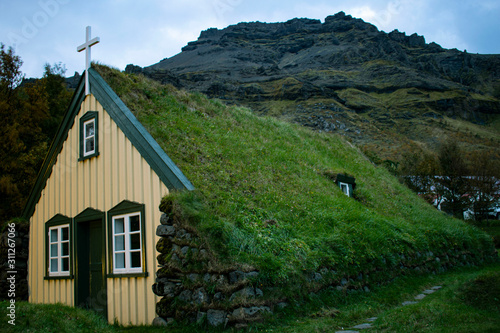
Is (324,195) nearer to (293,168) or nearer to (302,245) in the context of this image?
(293,168)

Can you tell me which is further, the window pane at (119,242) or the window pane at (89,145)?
the window pane at (89,145)

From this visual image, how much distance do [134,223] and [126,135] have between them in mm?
2143

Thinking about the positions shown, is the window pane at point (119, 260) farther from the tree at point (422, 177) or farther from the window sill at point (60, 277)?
the tree at point (422, 177)

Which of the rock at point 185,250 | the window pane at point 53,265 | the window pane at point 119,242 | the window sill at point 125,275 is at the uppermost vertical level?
the window pane at point 119,242

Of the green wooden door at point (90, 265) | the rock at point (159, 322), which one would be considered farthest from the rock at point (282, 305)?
the green wooden door at point (90, 265)

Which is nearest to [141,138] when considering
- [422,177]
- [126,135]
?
[126,135]

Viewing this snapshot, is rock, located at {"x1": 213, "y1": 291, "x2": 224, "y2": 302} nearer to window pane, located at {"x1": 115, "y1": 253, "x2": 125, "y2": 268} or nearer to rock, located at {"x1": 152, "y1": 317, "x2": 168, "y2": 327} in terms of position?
rock, located at {"x1": 152, "y1": 317, "x2": 168, "y2": 327}

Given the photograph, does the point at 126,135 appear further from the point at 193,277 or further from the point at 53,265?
the point at 53,265

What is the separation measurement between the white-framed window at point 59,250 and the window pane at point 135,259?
8.42 feet

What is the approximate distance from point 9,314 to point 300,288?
5.39 meters

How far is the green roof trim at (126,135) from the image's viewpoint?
7.73m

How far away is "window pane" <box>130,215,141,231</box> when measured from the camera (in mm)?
8094

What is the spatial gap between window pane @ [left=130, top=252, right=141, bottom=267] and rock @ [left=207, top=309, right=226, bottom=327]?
7.61ft

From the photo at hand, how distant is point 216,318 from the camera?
21.0 ft
